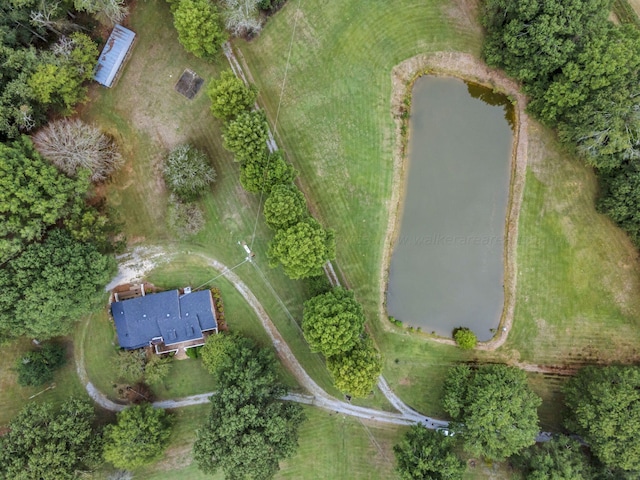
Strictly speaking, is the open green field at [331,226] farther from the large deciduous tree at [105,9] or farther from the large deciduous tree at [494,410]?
the large deciduous tree at [494,410]

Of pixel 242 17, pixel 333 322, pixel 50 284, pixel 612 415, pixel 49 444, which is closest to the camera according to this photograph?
pixel 50 284

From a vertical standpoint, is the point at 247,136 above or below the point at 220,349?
above

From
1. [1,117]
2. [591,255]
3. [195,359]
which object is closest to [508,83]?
[591,255]

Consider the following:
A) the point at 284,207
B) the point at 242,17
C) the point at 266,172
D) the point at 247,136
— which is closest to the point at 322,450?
the point at 284,207

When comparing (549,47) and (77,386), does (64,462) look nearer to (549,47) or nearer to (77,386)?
(77,386)

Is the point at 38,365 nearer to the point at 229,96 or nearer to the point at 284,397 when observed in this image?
the point at 284,397
